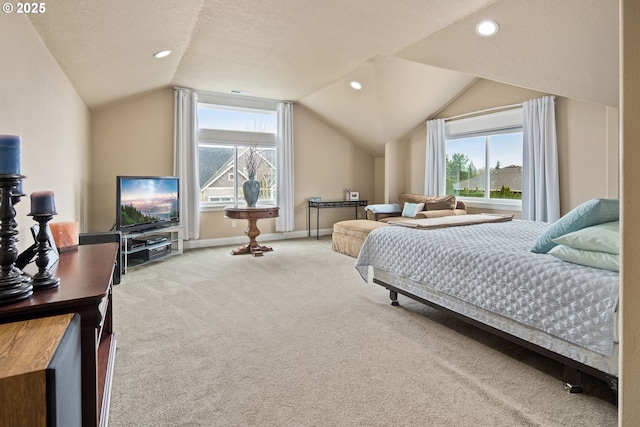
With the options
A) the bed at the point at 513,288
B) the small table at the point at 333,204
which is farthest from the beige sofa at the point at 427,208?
the bed at the point at 513,288

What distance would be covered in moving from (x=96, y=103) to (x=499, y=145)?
18.9 ft

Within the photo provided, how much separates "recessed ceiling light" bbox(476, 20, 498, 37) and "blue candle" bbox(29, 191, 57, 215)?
365 cm

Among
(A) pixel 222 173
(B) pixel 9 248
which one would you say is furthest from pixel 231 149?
(B) pixel 9 248

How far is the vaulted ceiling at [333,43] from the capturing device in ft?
9.05

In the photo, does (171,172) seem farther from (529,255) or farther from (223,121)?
(529,255)

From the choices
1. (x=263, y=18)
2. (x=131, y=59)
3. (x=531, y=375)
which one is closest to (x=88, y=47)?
(x=131, y=59)

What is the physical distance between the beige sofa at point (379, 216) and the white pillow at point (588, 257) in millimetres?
3092

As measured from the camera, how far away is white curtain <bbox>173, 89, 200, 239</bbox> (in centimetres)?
561

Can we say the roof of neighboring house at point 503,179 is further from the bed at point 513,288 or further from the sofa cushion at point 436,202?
the bed at point 513,288

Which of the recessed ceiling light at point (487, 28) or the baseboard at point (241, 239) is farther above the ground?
the recessed ceiling light at point (487, 28)

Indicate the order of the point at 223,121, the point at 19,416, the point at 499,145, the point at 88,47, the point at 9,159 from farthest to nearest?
1. the point at 223,121
2. the point at 499,145
3. the point at 88,47
4. the point at 9,159
5. the point at 19,416

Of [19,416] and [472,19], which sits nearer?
[19,416]

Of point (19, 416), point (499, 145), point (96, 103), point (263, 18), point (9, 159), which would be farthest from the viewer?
point (499, 145)

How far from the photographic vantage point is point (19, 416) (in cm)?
78
